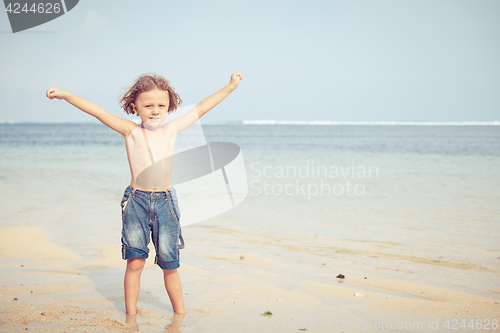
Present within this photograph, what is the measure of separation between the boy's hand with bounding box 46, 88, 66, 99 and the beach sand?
1484 millimetres

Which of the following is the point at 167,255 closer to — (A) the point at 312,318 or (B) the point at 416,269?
(A) the point at 312,318

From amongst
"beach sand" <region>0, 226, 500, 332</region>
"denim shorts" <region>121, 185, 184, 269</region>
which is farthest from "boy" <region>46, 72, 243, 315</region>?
"beach sand" <region>0, 226, 500, 332</region>

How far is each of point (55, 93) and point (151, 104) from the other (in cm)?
63

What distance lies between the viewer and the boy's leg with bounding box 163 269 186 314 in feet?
9.70

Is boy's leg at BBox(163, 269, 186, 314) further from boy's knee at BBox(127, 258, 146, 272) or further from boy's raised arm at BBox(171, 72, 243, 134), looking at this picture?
boy's raised arm at BBox(171, 72, 243, 134)

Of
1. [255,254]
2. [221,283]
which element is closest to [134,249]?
[221,283]

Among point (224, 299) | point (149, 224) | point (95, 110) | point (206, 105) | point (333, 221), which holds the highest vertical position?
point (95, 110)

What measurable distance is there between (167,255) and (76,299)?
95 cm

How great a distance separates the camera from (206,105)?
297 centimetres

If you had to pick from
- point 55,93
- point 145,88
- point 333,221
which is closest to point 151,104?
point 145,88

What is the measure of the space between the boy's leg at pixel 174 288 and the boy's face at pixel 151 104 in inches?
44.3

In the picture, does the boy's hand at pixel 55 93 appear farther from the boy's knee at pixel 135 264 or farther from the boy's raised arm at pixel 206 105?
the boy's knee at pixel 135 264

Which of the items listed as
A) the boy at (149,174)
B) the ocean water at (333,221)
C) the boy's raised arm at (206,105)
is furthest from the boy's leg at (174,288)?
the ocean water at (333,221)

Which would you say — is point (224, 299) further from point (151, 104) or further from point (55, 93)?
point (55, 93)
